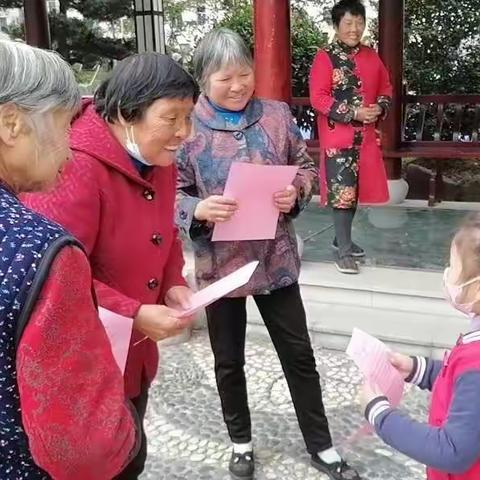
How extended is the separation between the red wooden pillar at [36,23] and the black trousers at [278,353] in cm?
568

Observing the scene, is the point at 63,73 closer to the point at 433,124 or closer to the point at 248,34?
the point at 433,124

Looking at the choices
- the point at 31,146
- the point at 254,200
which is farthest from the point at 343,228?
the point at 31,146

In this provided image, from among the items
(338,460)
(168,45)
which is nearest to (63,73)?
(338,460)

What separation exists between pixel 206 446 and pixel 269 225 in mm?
1055

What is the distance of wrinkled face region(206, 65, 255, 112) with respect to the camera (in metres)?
2.14

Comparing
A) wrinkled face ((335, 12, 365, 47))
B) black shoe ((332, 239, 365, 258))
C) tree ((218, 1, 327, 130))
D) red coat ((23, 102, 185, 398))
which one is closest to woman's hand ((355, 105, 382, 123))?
wrinkled face ((335, 12, 365, 47))

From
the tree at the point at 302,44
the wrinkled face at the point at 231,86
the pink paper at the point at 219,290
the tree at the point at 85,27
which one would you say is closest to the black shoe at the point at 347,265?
the wrinkled face at the point at 231,86

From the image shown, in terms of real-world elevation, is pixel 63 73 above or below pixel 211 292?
above

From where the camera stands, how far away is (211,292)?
1.67 m

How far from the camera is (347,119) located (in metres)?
3.93

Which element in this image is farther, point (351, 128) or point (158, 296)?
point (351, 128)

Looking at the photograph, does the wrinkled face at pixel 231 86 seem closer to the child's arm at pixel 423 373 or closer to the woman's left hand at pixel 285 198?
the woman's left hand at pixel 285 198

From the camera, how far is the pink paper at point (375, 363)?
1.41 m

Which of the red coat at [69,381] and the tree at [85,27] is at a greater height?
the tree at [85,27]
